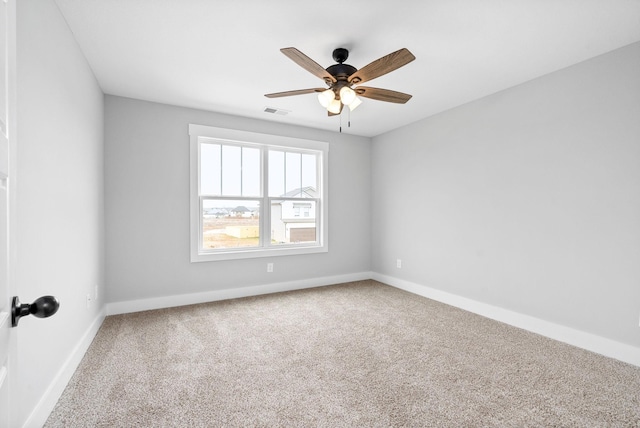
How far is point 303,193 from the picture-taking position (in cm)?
477

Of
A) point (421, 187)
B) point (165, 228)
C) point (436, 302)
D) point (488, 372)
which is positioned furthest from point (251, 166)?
point (488, 372)

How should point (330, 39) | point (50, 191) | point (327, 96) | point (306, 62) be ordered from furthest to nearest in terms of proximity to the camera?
point (327, 96) → point (330, 39) → point (306, 62) → point (50, 191)

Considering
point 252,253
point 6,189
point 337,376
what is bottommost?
point 337,376

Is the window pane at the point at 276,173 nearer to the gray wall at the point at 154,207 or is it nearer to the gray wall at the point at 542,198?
the gray wall at the point at 154,207

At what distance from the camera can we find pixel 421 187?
170 inches

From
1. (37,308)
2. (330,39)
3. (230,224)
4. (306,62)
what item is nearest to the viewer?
(37,308)

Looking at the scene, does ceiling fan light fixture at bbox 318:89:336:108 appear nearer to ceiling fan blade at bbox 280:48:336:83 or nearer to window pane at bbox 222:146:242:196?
ceiling fan blade at bbox 280:48:336:83

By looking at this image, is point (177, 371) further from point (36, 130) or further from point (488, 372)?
point (488, 372)

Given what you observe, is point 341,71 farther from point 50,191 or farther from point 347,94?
point 50,191

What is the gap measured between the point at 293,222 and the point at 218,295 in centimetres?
148

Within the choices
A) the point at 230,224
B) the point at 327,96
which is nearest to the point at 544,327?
the point at 327,96

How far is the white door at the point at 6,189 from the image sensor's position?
0.74 meters

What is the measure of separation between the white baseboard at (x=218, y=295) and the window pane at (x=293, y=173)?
54.4 inches

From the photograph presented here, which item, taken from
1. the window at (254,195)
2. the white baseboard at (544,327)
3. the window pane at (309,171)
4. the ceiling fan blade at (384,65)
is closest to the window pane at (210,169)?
the window at (254,195)
